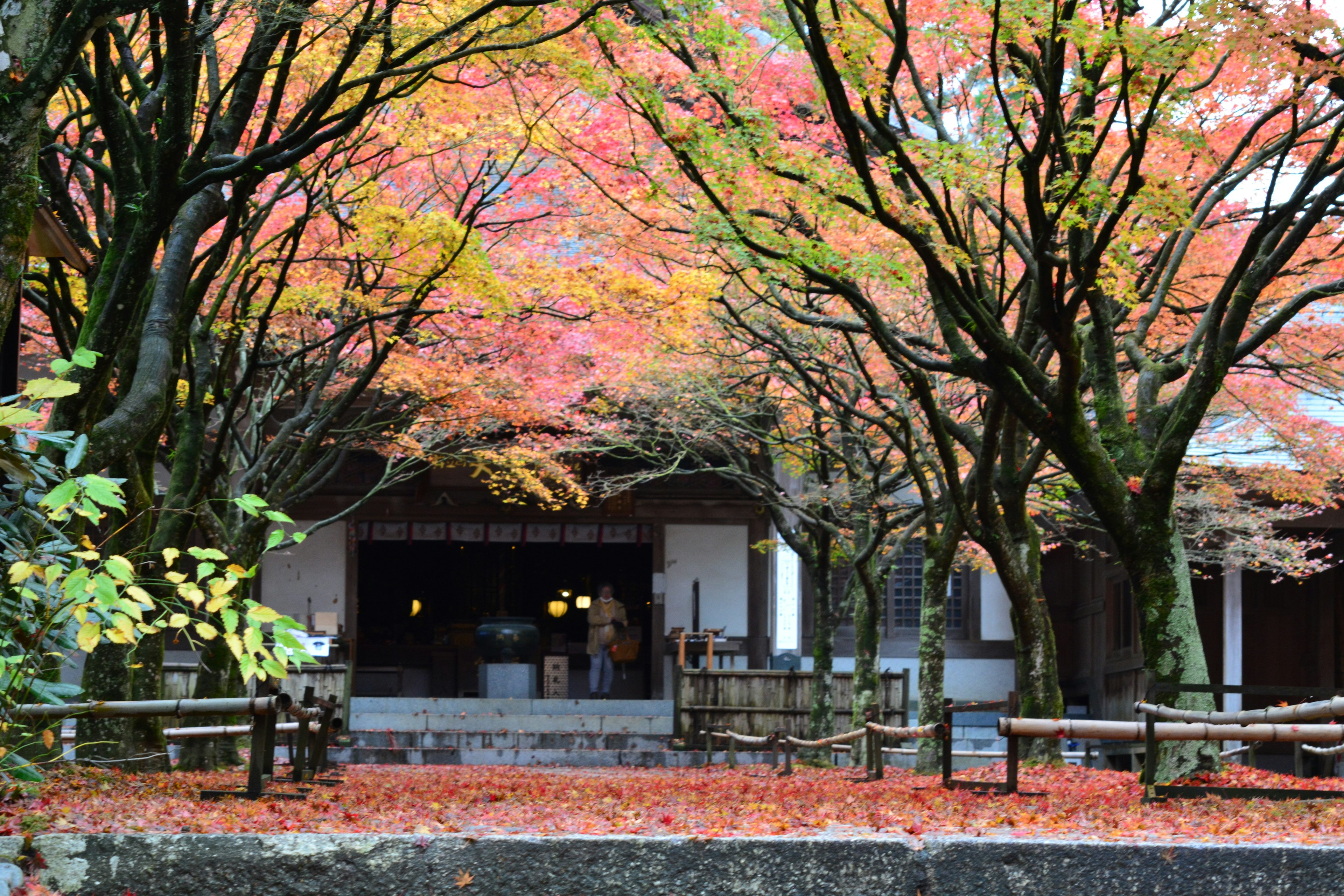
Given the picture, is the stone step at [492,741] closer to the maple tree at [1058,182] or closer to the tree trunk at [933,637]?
the tree trunk at [933,637]

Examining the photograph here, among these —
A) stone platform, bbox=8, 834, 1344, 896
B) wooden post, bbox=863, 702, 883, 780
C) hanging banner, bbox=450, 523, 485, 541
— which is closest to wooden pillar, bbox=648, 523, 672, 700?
hanging banner, bbox=450, 523, 485, 541

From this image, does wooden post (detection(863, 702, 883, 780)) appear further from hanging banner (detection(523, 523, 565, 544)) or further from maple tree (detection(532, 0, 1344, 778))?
hanging banner (detection(523, 523, 565, 544))

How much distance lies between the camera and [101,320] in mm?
7168

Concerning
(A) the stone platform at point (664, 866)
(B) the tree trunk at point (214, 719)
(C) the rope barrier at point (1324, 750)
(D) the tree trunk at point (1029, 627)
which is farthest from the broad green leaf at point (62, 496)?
(D) the tree trunk at point (1029, 627)

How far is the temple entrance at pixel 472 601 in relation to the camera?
26.4m

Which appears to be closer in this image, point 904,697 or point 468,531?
point 904,697

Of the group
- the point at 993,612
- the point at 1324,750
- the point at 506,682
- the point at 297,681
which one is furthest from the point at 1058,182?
the point at 993,612

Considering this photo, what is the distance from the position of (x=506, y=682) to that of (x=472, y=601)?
5415 millimetres

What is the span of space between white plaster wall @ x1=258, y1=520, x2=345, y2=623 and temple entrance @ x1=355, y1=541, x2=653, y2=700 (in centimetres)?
264

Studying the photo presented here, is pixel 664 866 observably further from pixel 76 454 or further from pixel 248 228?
pixel 248 228

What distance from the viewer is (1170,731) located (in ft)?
24.4

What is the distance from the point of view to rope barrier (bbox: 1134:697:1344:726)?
6914 mm

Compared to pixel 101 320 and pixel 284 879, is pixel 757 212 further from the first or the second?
pixel 284 879

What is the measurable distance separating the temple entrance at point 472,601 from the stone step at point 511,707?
484cm
